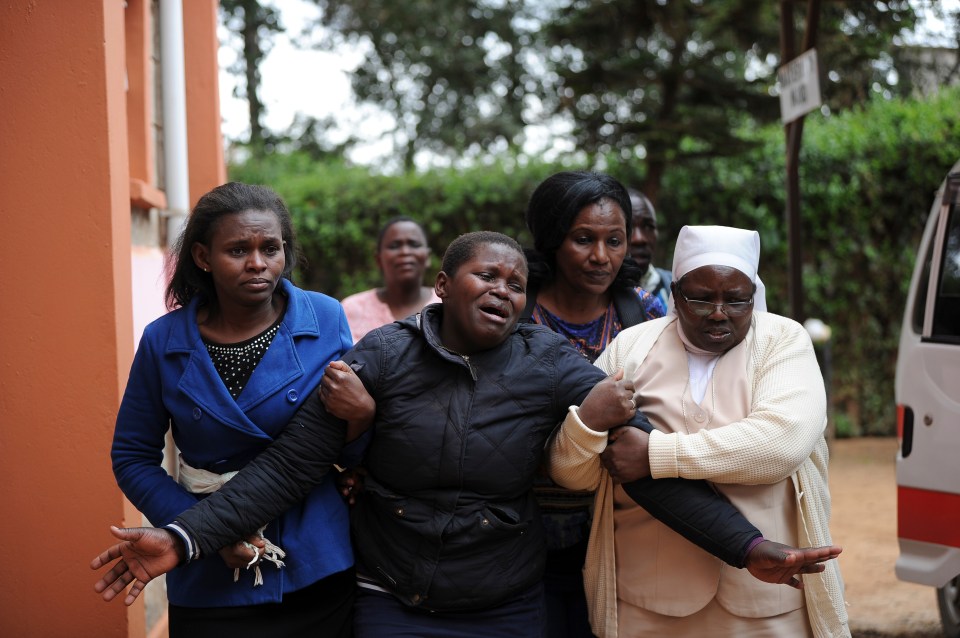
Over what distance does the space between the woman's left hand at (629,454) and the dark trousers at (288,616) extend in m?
0.85

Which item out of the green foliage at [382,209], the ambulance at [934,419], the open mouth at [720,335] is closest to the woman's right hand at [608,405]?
the open mouth at [720,335]

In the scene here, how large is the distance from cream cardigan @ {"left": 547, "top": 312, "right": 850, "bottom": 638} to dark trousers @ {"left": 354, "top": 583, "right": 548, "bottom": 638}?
0.29m

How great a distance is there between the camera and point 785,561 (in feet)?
7.77

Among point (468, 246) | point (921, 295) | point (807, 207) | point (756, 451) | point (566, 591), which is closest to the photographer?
point (756, 451)

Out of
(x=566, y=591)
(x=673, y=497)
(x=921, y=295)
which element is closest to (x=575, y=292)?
(x=673, y=497)

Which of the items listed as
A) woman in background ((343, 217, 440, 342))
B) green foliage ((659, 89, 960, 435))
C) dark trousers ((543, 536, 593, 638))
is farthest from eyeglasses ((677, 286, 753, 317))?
green foliage ((659, 89, 960, 435))

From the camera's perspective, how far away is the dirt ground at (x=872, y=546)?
18.7ft

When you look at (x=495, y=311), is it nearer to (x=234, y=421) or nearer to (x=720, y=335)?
(x=720, y=335)

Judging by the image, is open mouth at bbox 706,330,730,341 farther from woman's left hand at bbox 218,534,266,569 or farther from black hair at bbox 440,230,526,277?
woman's left hand at bbox 218,534,266,569

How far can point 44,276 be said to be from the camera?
11.1 ft

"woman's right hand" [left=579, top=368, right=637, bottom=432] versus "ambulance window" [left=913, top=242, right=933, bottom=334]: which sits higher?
"ambulance window" [left=913, top=242, right=933, bottom=334]

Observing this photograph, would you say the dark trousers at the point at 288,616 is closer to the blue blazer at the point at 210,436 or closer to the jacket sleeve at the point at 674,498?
the blue blazer at the point at 210,436

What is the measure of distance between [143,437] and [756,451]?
168cm

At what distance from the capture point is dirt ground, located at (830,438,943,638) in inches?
224
